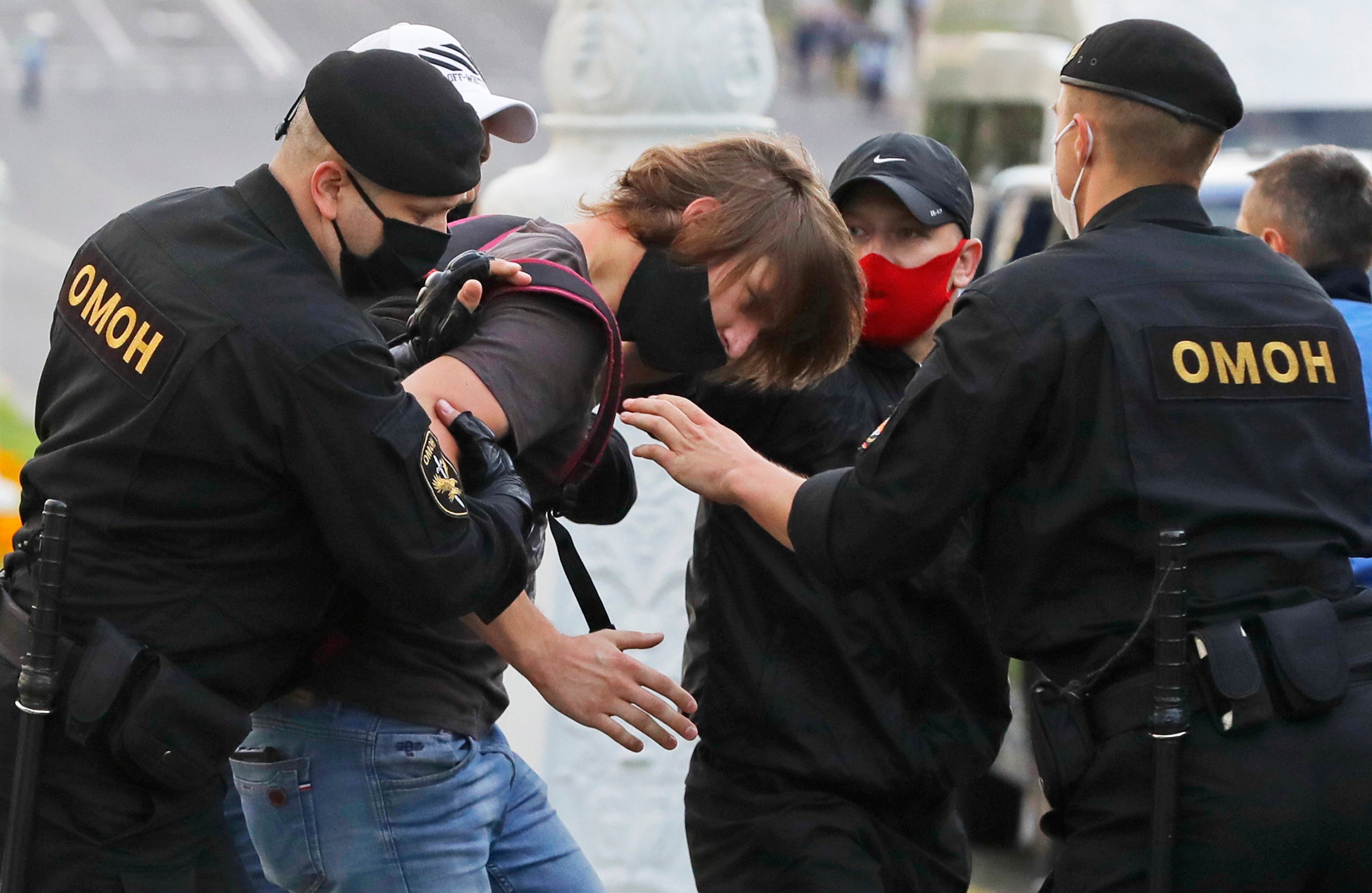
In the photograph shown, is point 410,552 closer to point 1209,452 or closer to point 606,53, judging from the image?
point 1209,452

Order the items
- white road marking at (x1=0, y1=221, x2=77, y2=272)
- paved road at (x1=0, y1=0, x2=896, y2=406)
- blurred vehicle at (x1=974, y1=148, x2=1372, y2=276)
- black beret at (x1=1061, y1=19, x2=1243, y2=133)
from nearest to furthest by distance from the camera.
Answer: black beret at (x1=1061, y1=19, x2=1243, y2=133), blurred vehicle at (x1=974, y1=148, x2=1372, y2=276), white road marking at (x1=0, y1=221, x2=77, y2=272), paved road at (x1=0, y1=0, x2=896, y2=406)

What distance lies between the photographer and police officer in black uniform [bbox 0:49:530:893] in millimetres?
2031


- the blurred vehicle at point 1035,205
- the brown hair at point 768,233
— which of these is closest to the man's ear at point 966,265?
the brown hair at point 768,233

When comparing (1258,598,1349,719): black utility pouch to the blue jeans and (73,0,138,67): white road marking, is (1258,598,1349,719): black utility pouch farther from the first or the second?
(73,0,138,67): white road marking

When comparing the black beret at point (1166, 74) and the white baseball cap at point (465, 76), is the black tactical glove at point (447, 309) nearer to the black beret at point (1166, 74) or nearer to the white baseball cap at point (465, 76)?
the white baseball cap at point (465, 76)

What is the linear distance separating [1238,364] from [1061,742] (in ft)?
1.83

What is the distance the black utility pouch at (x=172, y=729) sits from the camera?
6.75 feet

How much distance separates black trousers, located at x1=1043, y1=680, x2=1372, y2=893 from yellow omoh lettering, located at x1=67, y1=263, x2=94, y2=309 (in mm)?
1462

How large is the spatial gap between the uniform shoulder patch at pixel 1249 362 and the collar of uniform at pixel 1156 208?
207mm

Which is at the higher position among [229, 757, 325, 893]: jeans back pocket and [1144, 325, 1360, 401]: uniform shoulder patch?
[1144, 325, 1360, 401]: uniform shoulder patch

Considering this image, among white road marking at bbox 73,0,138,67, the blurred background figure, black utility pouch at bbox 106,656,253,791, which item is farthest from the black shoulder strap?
white road marking at bbox 73,0,138,67

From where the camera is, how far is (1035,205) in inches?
353

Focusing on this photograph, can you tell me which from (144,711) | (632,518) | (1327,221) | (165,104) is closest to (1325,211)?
(1327,221)

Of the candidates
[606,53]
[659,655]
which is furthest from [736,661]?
[606,53]
